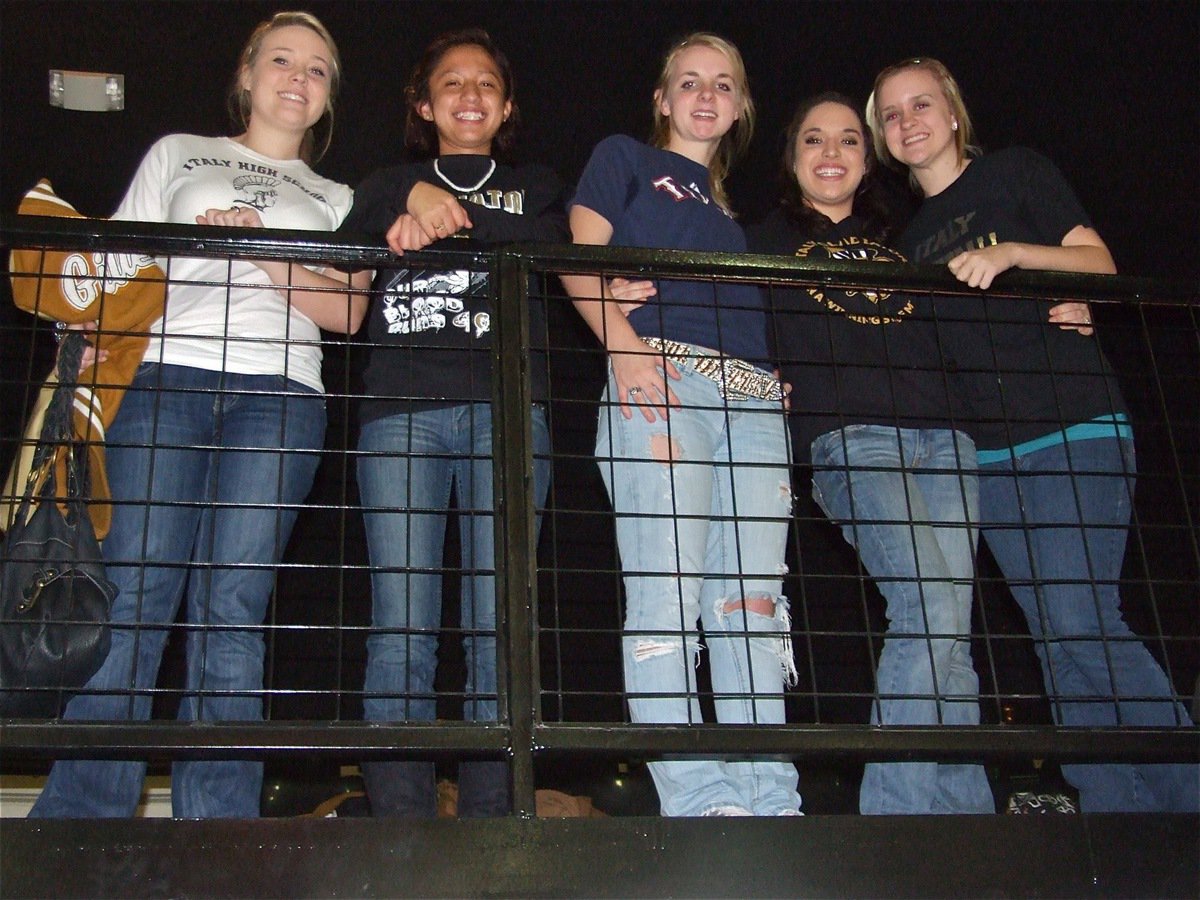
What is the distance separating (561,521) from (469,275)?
2164 millimetres

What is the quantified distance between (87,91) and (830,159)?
7.60 feet

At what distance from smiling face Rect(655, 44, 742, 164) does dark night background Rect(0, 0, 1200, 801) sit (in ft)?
4.11

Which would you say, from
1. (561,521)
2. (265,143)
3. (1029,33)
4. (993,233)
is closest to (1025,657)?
(561,521)

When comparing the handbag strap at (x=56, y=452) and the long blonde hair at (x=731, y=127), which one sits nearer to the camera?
the handbag strap at (x=56, y=452)

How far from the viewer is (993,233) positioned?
8.38ft

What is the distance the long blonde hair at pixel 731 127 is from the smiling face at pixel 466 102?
1.05 ft

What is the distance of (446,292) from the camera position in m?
2.24

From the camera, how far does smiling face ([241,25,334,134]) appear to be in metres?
2.55

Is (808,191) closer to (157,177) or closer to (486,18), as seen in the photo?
(157,177)

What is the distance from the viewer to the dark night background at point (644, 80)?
3771mm

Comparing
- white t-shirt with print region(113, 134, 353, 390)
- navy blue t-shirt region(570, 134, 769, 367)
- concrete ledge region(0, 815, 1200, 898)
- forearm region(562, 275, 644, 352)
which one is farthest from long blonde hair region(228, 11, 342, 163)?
concrete ledge region(0, 815, 1200, 898)

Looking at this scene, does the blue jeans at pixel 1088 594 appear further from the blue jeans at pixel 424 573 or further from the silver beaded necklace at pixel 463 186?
the silver beaded necklace at pixel 463 186

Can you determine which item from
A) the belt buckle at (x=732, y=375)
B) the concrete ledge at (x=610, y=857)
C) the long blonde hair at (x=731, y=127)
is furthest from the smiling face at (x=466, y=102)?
the concrete ledge at (x=610, y=857)

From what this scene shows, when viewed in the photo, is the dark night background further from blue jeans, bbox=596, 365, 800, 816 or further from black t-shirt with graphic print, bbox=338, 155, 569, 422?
blue jeans, bbox=596, 365, 800, 816
